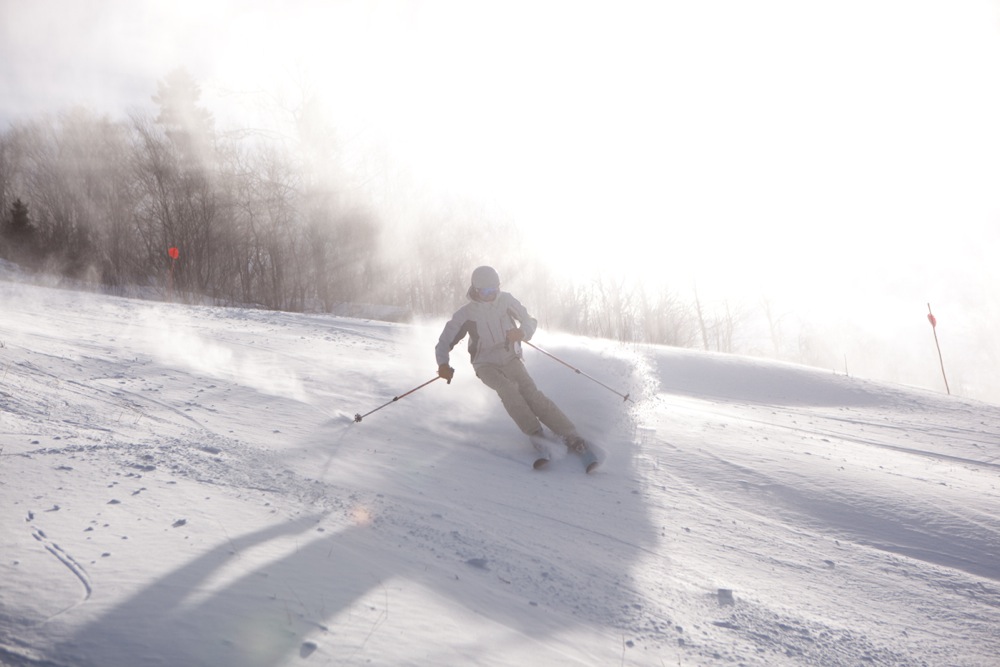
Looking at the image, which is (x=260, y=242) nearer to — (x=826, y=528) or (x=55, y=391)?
(x=55, y=391)

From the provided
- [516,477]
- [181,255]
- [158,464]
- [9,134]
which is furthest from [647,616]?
[9,134]

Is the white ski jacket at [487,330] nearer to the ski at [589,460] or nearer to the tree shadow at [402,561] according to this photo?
the tree shadow at [402,561]

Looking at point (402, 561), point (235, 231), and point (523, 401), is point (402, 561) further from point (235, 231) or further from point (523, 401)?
point (235, 231)

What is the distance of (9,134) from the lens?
31.5 m

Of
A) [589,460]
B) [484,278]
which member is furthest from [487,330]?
[589,460]

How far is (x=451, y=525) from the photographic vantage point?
3.45 meters

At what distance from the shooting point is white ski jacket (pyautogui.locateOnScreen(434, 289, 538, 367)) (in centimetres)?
563

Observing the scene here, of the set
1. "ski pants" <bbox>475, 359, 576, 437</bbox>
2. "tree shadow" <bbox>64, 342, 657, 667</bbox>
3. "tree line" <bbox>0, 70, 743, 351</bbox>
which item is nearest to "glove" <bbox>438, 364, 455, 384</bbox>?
"ski pants" <bbox>475, 359, 576, 437</bbox>

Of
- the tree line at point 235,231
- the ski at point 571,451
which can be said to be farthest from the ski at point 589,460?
the tree line at point 235,231

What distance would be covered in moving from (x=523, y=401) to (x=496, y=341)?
689 mm

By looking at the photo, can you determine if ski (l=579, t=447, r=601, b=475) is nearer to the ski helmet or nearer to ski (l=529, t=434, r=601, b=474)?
ski (l=529, t=434, r=601, b=474)

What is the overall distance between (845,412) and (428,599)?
24.3 ft


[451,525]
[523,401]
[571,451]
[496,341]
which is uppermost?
[496,341]

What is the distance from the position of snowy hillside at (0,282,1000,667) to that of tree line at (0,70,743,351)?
15.3 metres
